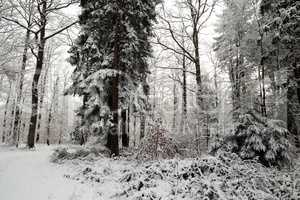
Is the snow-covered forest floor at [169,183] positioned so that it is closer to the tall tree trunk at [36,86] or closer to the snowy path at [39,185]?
the snowy path at [39,185]

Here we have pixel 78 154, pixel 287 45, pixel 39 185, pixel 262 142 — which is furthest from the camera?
pixel 287 45

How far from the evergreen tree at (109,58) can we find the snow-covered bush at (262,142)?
4990 millimetres

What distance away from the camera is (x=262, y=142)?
6.49 meters

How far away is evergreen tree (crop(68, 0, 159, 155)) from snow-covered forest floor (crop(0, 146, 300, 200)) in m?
3.31

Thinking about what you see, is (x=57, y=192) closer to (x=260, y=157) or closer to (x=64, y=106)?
(x=260, y=157)

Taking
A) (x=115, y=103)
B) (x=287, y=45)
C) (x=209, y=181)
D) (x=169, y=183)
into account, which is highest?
(x=287, y=45)

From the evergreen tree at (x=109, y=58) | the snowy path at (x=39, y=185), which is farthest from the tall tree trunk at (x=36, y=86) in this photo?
the snowy path at (x=39, y=185)

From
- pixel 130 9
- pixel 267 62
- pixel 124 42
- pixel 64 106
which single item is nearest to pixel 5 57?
pixel 124 42

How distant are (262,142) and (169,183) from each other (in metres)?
3.35

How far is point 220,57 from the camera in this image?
46.5ft

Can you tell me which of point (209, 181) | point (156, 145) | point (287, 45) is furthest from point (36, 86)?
point (287, 45)

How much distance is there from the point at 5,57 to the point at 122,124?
6616mm

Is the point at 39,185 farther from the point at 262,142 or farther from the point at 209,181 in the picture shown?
the point at 262,142

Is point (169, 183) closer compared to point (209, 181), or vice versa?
point (209, 181)
